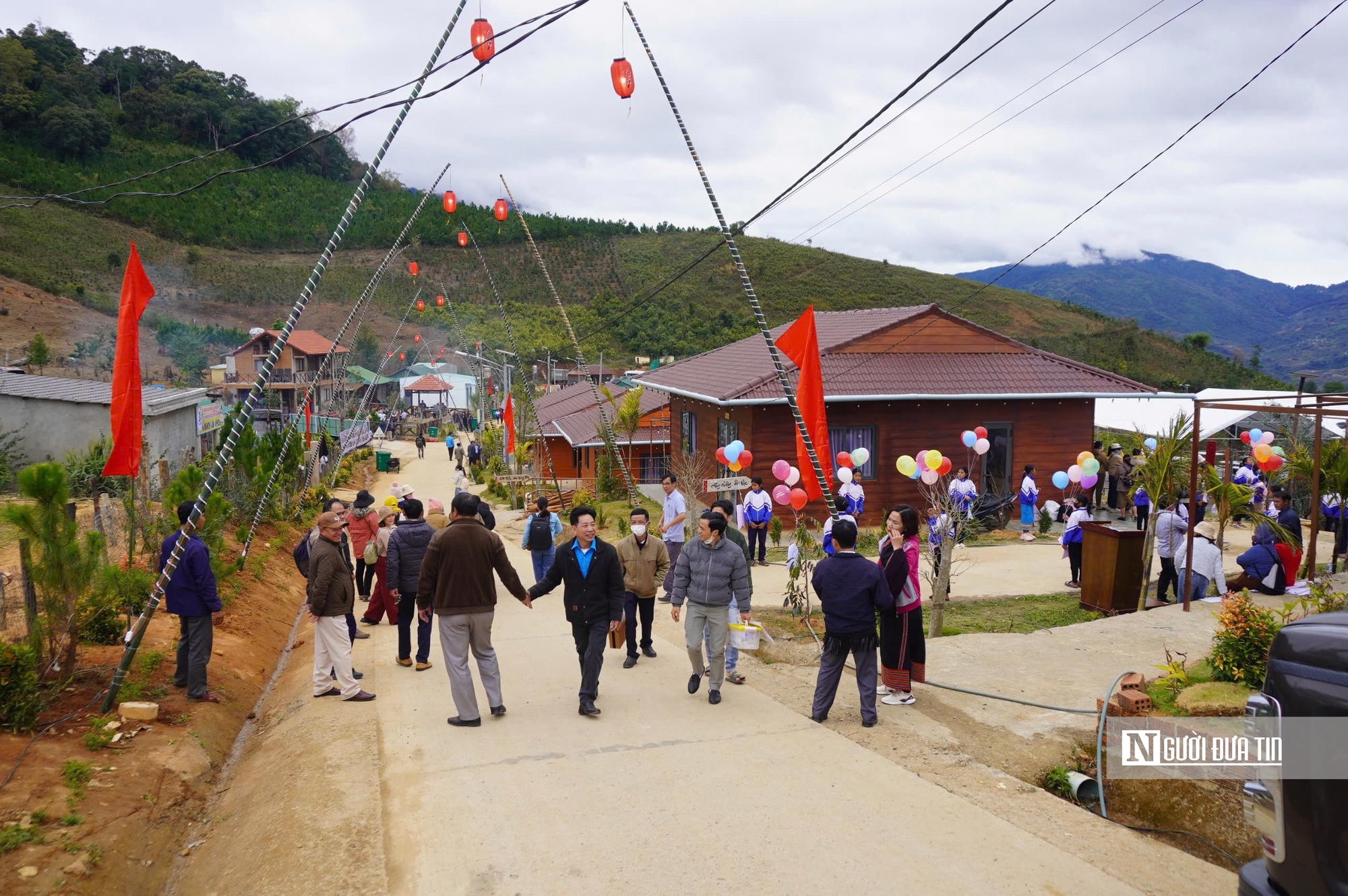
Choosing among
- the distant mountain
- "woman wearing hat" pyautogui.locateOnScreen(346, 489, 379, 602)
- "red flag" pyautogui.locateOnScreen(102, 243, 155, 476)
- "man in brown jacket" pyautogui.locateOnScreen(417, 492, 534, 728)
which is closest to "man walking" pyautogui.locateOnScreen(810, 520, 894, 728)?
"man in brown jacket" pyautogui.locateOnScreen(417, 492, 534, 728)

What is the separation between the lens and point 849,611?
670cm

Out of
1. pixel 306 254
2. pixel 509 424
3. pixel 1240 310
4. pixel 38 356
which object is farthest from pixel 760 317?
pixel 1240 310

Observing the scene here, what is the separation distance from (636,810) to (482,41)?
24.9 ft

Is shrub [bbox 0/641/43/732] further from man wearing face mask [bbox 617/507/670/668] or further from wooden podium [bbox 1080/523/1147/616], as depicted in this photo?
wooden podium [bbox 1080/523/1147/616]

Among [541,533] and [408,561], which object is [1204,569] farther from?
[408,561]

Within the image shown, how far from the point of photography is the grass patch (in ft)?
36.6

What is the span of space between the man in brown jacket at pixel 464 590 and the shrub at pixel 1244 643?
542cm

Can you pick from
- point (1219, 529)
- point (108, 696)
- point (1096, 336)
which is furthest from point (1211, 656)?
point (1096, 336)

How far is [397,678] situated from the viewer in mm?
8531

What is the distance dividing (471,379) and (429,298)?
18.5 m

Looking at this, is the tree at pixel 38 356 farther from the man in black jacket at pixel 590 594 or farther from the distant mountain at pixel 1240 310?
the distant mountain at pixel 1240 310

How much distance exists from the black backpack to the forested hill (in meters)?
49.3

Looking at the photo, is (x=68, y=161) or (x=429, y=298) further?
(x=429, y=298)

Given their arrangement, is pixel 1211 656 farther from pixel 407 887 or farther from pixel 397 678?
pixel 397 678
